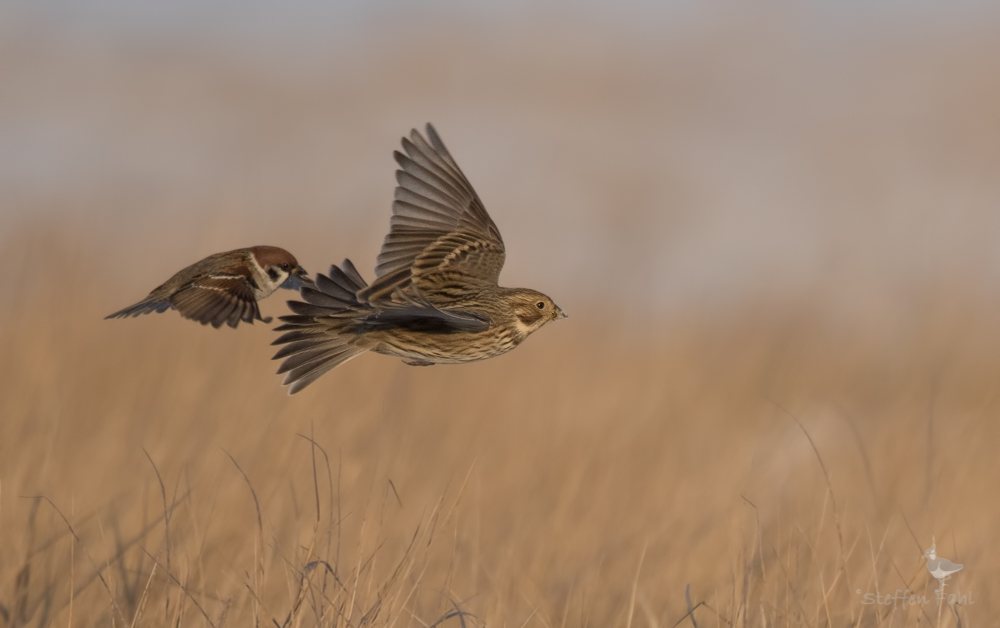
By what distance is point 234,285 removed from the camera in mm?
2879

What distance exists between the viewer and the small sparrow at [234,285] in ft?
9.09

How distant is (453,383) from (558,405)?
2.16 ft

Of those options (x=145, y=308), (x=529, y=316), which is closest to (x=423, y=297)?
(x=529, y=316)

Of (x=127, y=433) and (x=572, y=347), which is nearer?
(x=127, y=433)

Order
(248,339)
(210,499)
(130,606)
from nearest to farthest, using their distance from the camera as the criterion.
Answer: (130,606) < (210,499) < (248,339)

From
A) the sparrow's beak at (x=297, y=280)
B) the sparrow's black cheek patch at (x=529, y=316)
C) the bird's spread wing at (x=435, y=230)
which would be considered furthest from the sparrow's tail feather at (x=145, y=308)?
the sparrow's black cheek patch at (x=529, y=316)

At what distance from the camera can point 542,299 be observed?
11.5 feet

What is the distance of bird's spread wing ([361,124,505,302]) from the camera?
3709 millimetres

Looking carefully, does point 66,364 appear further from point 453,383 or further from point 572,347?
point 572,347

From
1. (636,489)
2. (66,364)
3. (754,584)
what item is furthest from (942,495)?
(66,364)

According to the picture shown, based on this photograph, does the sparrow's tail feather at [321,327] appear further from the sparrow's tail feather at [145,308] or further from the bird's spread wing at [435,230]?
the bird's spread wing at [435,230]

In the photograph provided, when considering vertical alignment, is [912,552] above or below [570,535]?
below

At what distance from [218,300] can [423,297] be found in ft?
1.71

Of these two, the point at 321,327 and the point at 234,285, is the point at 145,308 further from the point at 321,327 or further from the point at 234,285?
the point at 321,327
